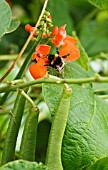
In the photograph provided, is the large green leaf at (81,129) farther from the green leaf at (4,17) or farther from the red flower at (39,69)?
the green leaf at (4,17)

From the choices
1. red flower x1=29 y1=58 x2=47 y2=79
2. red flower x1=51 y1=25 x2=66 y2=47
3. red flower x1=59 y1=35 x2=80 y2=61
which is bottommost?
red flower x1=29 y1=58 x2=47 y2=79

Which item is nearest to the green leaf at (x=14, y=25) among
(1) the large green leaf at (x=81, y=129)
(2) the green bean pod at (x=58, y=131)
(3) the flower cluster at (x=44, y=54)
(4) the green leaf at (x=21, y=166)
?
(3) the flower cluster at (x=44, y=54)

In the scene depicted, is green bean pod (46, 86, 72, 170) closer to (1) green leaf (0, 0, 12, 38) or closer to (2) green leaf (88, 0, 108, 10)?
(1) green leaf (0, 0, 12, 38)

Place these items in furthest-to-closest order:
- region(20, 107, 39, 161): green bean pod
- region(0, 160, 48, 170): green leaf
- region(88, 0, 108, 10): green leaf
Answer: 1. region(88, 0, 108, 10): green leaf
2. region(20, 107, 39, 161): green bean pod
3. region(0, 160, 48, 170): green leaf

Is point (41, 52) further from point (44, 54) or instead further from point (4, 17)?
point (4, 17)

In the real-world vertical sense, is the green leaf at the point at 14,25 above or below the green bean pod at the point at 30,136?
above

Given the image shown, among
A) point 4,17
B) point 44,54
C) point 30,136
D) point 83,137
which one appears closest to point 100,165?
point 83,137

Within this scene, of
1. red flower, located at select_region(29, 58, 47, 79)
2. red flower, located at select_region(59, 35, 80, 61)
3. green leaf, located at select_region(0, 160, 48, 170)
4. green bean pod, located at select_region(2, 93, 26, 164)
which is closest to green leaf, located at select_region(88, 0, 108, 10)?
red flower, located at select_region(59, 35, 80, 61)
